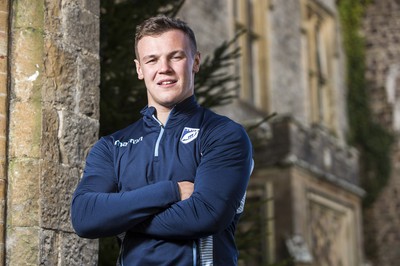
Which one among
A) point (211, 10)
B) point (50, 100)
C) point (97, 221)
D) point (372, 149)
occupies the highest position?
point (211, 10)

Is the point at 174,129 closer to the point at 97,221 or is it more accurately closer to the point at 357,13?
the point at 97,221

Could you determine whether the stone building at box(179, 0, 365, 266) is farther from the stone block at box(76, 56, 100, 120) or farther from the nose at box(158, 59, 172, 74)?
the nose at box(158, 59, 172, 74)

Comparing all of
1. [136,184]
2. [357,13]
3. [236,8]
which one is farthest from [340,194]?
[136,184]

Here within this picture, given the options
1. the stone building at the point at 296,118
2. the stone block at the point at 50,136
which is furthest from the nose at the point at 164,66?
the stone building at the point at 296,118

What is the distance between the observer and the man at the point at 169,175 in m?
2.51

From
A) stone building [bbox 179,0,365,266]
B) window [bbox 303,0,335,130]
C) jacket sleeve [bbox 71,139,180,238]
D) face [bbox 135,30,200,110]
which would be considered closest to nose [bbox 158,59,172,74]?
face [bbox 135,30,200,110]

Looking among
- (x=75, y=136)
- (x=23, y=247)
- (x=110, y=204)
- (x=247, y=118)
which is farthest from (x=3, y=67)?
(x=247, y=118)

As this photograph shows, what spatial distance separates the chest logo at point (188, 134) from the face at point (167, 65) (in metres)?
0.10

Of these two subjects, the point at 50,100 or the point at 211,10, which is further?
the point at 211,10

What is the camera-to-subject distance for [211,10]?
1113cm


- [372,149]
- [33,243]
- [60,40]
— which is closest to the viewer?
[33,243]

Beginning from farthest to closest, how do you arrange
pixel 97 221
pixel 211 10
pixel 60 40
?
pixel 211 10 → pixel 60 40 → pixel 97 221

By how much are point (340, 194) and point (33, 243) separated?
879 cm

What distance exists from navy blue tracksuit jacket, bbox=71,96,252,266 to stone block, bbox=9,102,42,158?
0.74m
